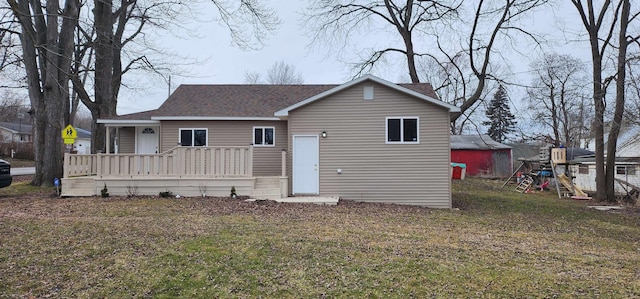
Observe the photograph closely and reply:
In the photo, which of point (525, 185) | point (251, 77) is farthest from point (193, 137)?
point (251, 77)

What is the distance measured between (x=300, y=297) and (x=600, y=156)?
701 inches

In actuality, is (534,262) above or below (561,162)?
below

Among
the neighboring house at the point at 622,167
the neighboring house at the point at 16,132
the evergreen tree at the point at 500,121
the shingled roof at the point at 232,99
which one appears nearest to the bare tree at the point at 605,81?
the neighboring house at the point at 622,167

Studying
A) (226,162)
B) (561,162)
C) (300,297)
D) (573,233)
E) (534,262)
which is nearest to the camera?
(300,297)

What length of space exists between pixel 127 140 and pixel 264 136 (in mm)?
5852

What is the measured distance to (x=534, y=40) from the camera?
686 inches

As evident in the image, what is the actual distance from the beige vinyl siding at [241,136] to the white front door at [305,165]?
211 centimetres

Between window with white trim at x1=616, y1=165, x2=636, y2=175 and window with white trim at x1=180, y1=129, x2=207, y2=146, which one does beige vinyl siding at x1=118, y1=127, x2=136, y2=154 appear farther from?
window with white trim at x1=616, y1=165, x2=636, y2=175

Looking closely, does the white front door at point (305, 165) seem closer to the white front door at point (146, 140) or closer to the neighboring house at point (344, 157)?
the neighboring house at point (344, 157)

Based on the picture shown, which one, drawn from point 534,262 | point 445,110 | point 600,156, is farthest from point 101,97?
point 600,156

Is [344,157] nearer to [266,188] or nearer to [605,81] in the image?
[266,188]

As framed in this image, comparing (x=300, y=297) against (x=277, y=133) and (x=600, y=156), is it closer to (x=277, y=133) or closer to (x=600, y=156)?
(x=277, y=133)

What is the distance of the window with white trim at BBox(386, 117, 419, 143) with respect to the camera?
1212 cm

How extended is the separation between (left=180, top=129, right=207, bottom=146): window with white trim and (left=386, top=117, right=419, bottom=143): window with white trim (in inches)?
272
